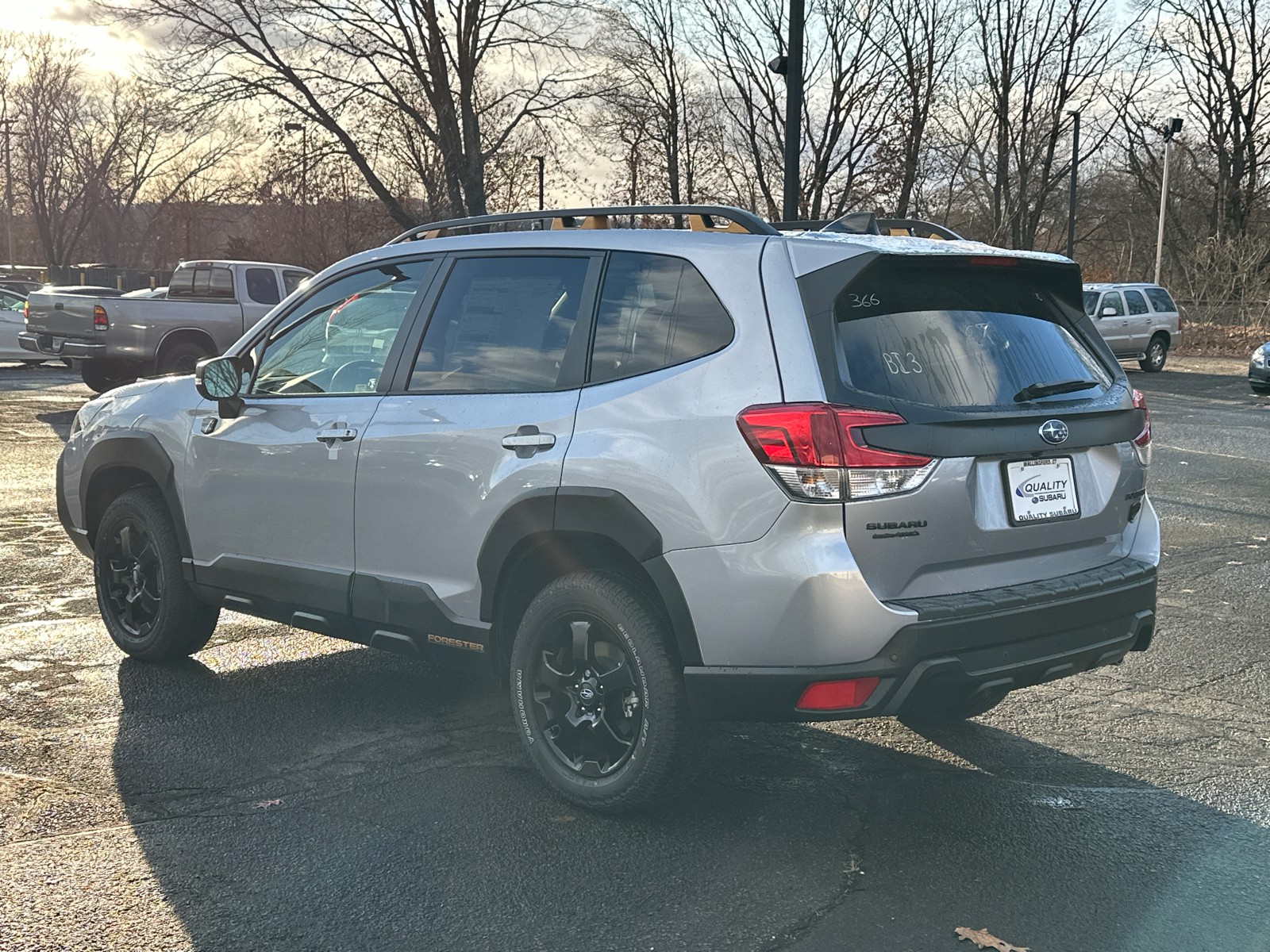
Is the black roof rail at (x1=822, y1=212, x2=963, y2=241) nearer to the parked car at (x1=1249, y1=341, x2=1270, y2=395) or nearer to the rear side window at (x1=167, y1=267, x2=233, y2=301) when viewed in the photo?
the rear side window at (x1=167, y1=267, x2=233, y2=301)

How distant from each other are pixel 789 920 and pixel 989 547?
3.89ft

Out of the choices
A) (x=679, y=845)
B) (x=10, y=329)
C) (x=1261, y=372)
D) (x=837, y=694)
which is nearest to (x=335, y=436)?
(x=679, y=845)

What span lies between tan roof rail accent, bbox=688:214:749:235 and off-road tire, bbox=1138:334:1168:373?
27710 millimetres

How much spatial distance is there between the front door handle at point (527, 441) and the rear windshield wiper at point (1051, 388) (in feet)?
4.73

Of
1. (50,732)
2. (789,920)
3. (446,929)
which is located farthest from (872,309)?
(50,732)

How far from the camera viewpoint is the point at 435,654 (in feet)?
14.4

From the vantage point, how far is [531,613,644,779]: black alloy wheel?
3895mm

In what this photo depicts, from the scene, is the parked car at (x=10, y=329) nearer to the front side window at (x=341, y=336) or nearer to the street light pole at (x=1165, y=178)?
the front side window at (x=341, y=336)

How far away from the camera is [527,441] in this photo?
159 inches

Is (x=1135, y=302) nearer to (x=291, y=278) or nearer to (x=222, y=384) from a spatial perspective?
(x=291, y=278)

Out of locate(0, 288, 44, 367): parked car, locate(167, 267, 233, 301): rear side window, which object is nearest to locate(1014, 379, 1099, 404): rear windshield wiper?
locate(167, 267, 233, 301): rear side window

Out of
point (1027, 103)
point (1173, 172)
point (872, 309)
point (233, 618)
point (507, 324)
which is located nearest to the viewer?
point (872, 309)

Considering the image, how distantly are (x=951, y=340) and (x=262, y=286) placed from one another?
723 inches

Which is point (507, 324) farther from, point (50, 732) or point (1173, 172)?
point (1173, 172)
